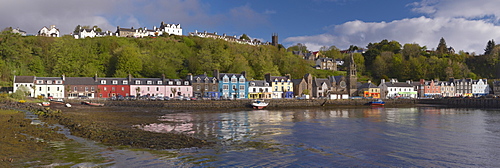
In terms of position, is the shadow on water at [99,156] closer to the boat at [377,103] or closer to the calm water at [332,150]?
the calm water at [332,150]

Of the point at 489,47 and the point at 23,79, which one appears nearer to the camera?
the point at 23,79

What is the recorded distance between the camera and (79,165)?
1361cm

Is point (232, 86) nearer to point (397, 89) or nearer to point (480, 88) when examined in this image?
point (397, 89)

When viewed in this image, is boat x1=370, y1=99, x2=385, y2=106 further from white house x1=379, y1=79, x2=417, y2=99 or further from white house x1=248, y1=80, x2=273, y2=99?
white house x1=379, y1=79, x2=417, y2=99

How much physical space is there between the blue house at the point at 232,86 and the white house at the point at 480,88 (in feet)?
226

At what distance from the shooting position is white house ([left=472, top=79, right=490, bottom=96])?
324 feet

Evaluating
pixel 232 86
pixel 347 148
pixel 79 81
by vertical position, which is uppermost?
pixel 79 81

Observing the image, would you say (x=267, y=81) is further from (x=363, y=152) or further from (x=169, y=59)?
(x=363, y=152)

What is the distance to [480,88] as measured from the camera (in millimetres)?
99938

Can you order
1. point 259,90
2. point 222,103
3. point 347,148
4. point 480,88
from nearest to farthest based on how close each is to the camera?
1. point 347,148
2. point 222,103
3. point 259,90
4. point 480,88

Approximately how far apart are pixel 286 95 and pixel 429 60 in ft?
203

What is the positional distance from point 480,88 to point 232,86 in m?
74.6

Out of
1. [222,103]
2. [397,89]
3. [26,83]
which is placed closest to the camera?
[222,103]

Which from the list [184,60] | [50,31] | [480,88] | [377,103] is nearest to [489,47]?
[480,88]
